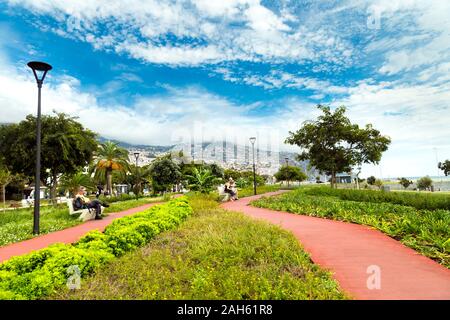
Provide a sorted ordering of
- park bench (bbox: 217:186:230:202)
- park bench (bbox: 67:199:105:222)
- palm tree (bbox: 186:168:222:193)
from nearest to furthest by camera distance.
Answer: park bench (bbox: 67:199:105:222) < park bench (bbox: 217:186:230:202) < palm tree (bbox: 186:168:222:193)

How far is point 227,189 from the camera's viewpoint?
1848 centimetres

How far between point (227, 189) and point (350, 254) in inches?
Result: 528

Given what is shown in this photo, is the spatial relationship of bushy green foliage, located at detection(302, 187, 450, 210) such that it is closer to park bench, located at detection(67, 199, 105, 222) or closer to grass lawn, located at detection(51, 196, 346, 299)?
grass lawn, located at detection(51, 196, 346, 299)

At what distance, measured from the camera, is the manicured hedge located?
143 inches

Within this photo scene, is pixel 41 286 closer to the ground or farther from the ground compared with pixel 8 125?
closer to the ground

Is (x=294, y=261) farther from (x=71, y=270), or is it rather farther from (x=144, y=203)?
(x=144, y=203)

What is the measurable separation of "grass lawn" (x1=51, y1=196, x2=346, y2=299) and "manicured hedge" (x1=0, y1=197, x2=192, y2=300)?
223mm

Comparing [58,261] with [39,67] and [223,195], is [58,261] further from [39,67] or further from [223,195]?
[223,195]

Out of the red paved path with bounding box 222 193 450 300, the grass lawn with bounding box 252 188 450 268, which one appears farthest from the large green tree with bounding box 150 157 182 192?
the red paved path with bounding box 222 193 450 300

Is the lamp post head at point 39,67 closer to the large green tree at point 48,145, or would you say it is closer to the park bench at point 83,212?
the park bench at point 83,212
